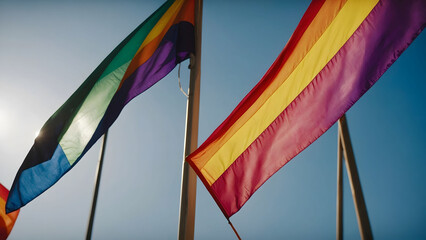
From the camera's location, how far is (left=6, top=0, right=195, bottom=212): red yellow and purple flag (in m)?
4.52

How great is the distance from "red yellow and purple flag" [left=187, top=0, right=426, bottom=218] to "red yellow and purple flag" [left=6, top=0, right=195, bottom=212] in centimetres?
171

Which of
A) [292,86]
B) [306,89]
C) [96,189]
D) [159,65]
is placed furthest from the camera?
[96,189]

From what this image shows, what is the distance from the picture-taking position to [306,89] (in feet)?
11.9

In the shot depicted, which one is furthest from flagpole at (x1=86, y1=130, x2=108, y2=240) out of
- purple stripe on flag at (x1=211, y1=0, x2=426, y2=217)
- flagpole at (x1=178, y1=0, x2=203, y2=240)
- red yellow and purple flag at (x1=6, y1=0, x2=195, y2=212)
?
purple stripe on flag at (x1=211, y1=0, x2=426, y2=217)

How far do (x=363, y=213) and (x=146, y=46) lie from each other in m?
4.09

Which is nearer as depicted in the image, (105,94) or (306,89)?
(306,89)

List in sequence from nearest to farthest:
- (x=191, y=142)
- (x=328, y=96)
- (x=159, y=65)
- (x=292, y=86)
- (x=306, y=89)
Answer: (x=328, y=96) → (x=306, y=89) → (x=292, y=86) → (x=191, y=142) → (x=159, y=65)

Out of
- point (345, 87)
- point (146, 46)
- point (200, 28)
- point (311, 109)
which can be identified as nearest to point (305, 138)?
point (311, 109)

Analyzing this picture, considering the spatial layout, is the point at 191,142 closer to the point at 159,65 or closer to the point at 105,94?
the point at 159,65

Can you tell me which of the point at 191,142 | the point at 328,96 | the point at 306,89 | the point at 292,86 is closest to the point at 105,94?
the point at 191,142

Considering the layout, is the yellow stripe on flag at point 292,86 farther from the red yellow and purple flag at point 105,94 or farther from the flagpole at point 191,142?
the red yellow and purple flag at point 105,94

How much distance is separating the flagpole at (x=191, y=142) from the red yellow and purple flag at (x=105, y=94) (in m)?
0.13

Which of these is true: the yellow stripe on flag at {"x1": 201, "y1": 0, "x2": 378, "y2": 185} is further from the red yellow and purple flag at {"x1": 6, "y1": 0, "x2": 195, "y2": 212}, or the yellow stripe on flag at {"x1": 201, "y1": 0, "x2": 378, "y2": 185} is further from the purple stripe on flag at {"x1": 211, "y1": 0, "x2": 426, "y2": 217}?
the red yellow and purple flag at {"x1": 6, "y1": 0, "x2": 195, "y2": 212}

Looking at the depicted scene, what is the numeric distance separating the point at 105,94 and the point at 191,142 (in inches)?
70.6
